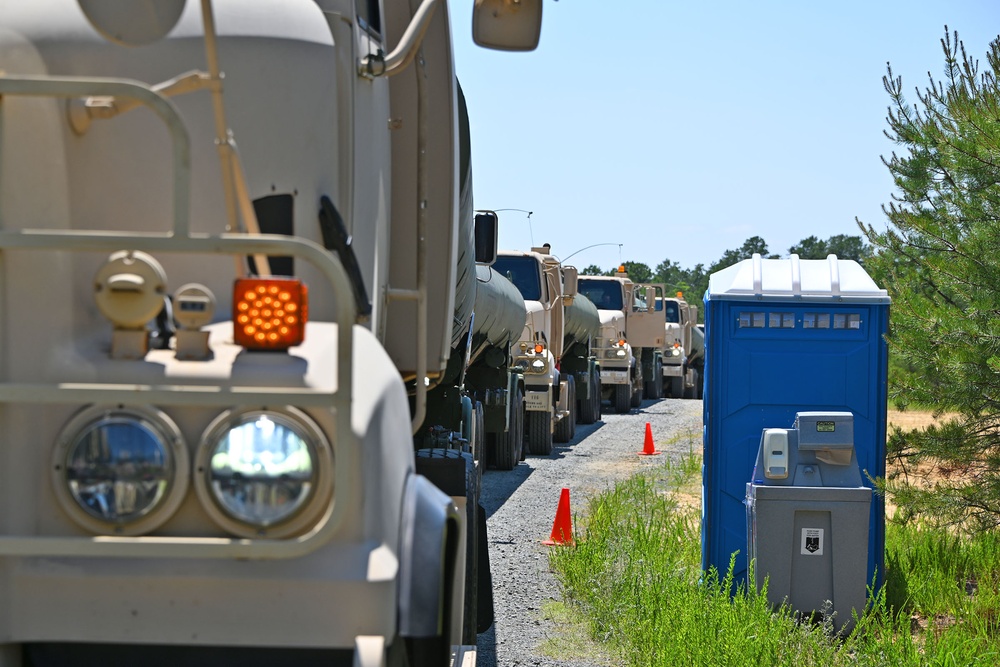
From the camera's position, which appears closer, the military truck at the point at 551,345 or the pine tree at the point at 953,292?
the pine tree at the point at 953,292

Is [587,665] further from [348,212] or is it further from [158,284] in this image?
[158,284]

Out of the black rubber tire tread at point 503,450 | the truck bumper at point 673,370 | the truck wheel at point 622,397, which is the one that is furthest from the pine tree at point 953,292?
the truck bumper at point 673,370

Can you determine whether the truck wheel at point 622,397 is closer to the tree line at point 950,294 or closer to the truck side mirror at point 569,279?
the truck side mirror at point 569,279

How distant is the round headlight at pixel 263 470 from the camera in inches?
96.0

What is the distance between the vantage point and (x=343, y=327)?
7.87 ft

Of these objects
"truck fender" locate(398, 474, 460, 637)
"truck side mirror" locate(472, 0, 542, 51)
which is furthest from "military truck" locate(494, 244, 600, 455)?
"truck fender" locate(398, 474, 460, 637)

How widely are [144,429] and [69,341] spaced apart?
0.29m

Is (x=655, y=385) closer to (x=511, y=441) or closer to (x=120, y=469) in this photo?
(x=511, y=441)

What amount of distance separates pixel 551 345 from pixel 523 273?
127 centimetres

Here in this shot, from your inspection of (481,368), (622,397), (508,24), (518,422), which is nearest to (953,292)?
(508,24)

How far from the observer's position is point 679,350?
118 feet

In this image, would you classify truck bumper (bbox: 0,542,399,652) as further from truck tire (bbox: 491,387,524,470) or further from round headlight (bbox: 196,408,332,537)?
truck tire (bbox: 491,387,524,470)

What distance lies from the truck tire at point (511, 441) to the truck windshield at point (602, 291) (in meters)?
12.2

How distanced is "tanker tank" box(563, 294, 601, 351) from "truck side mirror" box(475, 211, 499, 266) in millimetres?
12260
